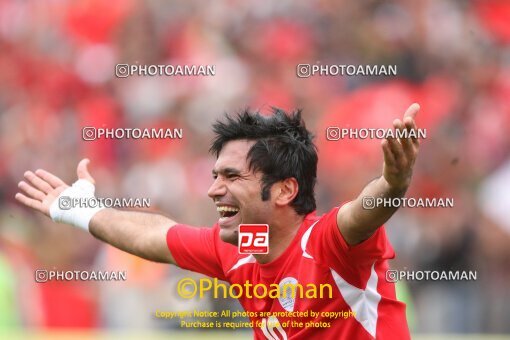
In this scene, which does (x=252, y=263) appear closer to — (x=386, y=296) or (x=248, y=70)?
(x=386, y=296)

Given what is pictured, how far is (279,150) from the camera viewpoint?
3.87 m

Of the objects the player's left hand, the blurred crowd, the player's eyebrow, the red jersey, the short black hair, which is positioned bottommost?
the red jersey

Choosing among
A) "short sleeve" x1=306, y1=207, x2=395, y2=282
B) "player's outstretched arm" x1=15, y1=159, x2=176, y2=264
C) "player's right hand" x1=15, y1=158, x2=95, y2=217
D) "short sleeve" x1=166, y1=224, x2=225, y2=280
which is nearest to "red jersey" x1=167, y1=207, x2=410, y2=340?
"short sleeve" x1=306, y1=207, x2=395, y2=282

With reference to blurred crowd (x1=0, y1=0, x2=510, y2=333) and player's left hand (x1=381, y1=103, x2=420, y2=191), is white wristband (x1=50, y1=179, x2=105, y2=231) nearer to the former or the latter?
blurred crowd (x1=0, y1=0, x2=510, y2=333)

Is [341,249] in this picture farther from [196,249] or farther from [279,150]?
[196,249]

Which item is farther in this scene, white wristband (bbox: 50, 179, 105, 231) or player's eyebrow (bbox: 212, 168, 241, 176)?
white wristband (bbox: 50, 179, 105, 231)

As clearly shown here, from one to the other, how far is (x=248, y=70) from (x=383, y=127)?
1216mm

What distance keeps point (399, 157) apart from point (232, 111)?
10.2ft

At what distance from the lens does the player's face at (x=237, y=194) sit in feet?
12.6

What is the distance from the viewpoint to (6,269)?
236 inches

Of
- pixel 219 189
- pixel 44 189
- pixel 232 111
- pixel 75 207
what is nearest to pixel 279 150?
pixel 219 189

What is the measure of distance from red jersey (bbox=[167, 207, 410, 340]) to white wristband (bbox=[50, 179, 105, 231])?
2.58 feet

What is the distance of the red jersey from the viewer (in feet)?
11.3

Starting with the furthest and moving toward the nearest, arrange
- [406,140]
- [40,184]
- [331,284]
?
[40,184] < [331,284] < [406,140]
